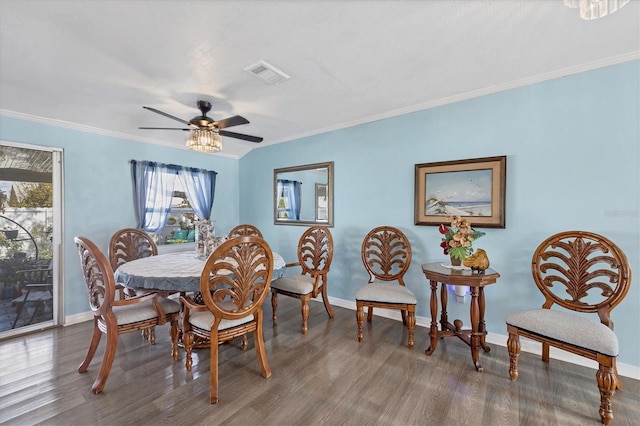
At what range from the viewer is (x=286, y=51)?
2.08 meters

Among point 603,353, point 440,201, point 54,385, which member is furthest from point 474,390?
point 54,385

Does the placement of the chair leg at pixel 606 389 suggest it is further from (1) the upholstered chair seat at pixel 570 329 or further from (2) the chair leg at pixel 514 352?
(2) the chair leg at pixel 514 352

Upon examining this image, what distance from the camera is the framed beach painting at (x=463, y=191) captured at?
267cm

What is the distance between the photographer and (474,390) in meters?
2.00

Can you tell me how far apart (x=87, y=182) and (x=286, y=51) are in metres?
3.08

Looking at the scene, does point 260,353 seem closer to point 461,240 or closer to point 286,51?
point 461,240

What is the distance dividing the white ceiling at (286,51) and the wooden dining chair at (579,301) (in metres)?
1.48

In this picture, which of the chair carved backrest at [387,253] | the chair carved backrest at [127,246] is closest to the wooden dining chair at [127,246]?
the chair carved backrest at [127,246]

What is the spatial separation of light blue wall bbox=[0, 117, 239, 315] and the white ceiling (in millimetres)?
229

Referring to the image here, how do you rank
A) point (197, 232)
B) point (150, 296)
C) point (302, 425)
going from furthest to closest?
point (197, 232) → point (150, 296) → point (302, 425)

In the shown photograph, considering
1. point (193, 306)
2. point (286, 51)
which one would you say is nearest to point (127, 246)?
point (193, 306)

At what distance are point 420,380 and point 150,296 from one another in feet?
7.18

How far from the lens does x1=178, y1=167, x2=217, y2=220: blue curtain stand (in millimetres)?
4386

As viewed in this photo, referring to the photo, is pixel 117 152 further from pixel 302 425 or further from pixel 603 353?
pixel 603 353
